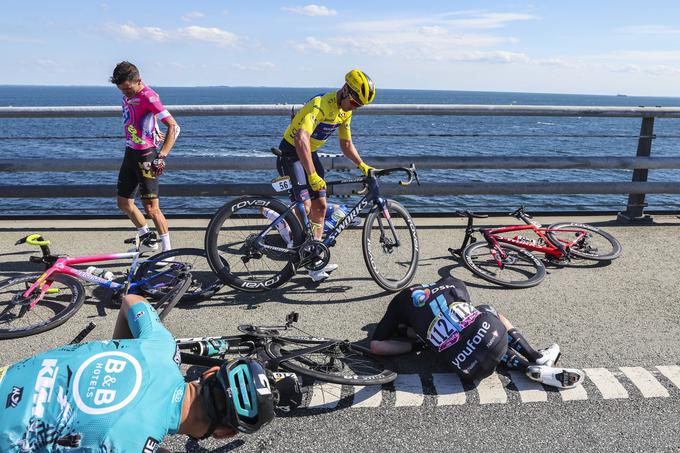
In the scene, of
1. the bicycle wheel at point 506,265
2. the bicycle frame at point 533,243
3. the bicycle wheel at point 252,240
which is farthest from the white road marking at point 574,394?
the bicycle wheel at point 252,240

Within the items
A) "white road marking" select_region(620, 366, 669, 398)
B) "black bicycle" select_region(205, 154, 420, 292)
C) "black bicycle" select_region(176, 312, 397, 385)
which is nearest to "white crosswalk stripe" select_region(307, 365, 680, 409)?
"white road marking" select_region(620, 366, 669, 398)

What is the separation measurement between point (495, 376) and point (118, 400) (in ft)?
9.03

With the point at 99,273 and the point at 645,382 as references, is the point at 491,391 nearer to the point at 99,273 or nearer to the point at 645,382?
the point at 645,382

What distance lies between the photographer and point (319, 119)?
19.0 feet

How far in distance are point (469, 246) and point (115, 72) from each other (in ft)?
13.7

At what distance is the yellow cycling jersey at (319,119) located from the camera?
5695mm

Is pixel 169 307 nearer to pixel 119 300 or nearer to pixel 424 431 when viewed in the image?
pixel 119 300

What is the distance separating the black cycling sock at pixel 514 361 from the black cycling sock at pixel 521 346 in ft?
0.12

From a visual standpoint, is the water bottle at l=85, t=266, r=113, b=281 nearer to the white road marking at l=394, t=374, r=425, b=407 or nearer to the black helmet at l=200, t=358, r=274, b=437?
the white road marking at l=394, t=374, r=425, b=407

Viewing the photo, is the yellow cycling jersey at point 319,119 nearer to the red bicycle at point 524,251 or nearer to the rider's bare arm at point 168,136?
the rider's bare arm at point 168,136

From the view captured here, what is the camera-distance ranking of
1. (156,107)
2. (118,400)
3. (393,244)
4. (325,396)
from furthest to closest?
1. (156,107)
2. (393,244)
3. (325,396)
4. (118,400)

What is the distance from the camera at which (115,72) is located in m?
5.78

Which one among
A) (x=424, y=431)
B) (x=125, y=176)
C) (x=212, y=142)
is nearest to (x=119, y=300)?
(x=125, y=176)

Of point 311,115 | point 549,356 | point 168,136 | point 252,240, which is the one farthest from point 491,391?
point 168,136
